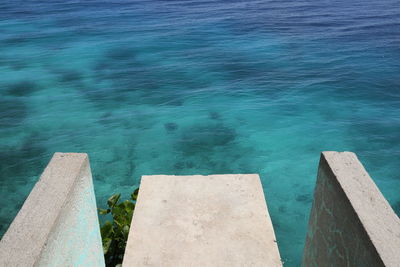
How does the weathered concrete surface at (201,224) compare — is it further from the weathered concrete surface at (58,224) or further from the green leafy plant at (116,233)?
the weathered concrete surface at (58,224)

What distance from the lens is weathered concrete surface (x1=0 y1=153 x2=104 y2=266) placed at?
5.55ft

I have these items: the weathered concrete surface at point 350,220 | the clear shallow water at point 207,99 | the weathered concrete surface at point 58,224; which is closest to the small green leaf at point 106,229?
the weathered concrete surface at point 58,224

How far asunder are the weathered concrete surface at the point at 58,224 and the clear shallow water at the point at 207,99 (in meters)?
3.38

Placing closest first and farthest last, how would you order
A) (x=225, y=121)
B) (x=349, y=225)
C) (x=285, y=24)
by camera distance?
(x=349, y=225)
(x=225, y=121)
(x=285, y=24)

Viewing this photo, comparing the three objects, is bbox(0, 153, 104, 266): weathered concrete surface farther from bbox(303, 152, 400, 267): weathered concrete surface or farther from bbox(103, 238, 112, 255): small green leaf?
bbox(303, 152, 400, 267): weathered concrete surface

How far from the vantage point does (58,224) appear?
1852mm

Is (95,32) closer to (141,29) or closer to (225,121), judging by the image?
(141,29)

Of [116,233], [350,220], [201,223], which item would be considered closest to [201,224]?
[201,223]

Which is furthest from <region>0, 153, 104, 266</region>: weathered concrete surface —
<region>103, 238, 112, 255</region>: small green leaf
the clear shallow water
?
the clear shallow water

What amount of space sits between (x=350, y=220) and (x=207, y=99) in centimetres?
684

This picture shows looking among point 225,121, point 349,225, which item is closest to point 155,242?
point 349,225

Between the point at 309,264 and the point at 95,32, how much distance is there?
11.6 metres

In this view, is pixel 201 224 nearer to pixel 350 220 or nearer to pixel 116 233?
pixel 116 233

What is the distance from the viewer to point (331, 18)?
13812 mm
